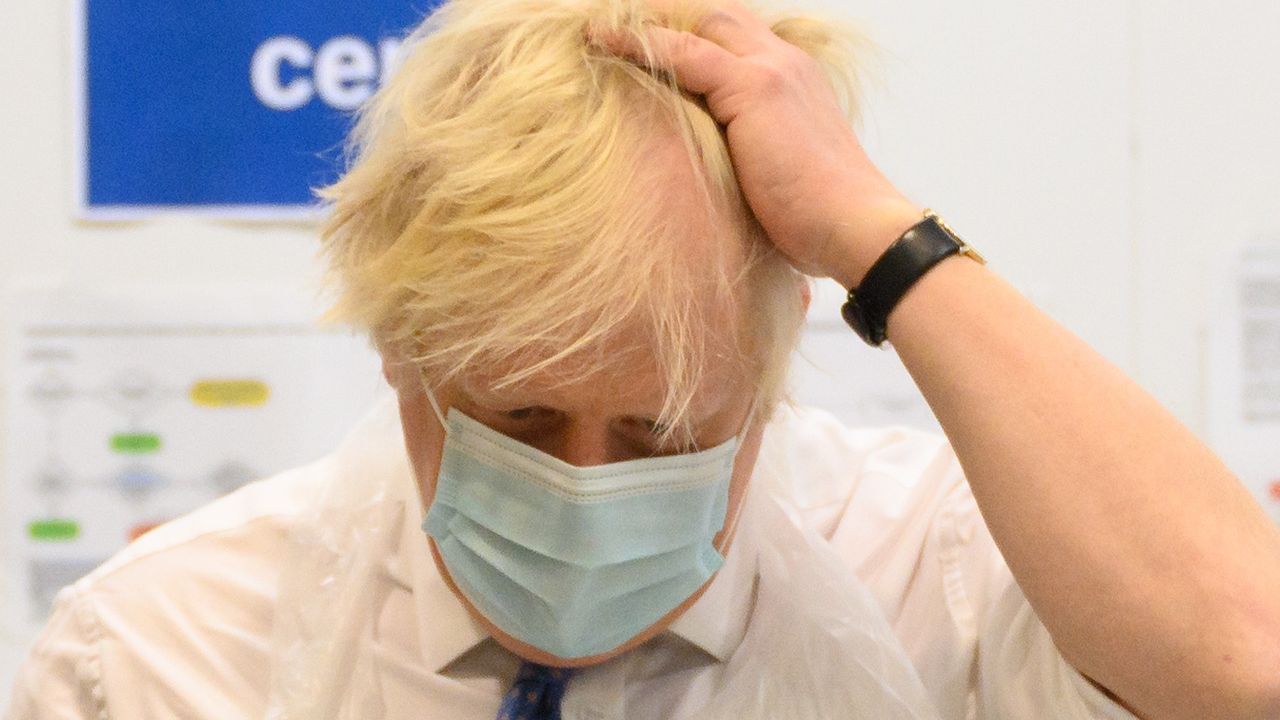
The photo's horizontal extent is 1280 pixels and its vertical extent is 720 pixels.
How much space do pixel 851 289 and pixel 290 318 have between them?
81cm

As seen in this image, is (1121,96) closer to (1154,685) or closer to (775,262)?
(775,262)

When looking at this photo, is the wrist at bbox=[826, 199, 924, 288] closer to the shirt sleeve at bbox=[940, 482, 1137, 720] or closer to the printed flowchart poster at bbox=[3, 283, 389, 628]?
the shirt sleeve at bbox=[940, 482, 1137, 720]

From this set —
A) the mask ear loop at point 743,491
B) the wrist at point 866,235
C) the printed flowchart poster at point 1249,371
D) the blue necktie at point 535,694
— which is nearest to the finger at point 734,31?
the wrist at point 866,235

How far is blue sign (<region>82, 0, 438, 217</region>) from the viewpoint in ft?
4.88

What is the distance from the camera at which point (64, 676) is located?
3.61ft

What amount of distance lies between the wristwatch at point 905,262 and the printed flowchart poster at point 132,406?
756 millimetres

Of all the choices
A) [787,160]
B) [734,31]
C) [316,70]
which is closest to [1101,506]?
[787,160]

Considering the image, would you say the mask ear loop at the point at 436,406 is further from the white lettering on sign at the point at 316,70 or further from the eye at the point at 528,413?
the white lettering on sign at the point at 316,70

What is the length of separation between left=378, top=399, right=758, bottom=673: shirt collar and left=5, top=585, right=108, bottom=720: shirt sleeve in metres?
0.26

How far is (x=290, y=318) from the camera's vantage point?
1514 millimetres

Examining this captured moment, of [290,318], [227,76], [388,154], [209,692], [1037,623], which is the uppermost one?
[388,154]

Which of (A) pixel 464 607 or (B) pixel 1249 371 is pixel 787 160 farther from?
(B) pixel 1249 371

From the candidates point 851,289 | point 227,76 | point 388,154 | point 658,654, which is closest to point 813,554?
point 658,654

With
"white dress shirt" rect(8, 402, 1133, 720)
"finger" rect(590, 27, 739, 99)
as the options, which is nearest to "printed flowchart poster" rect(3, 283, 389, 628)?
"white dress shirt" rect(8, 402, 1133, 720)
